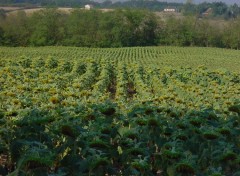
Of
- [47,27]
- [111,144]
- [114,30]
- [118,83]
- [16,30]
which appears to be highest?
[111,144]

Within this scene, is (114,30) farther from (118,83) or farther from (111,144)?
(111,144)

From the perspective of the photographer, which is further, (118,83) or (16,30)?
Result: (16,30)

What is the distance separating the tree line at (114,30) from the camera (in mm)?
67500

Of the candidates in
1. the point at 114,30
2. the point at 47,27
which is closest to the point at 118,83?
the point at 47,27

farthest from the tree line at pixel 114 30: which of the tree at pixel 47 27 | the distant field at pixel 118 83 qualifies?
the distant field at pixel 118 83

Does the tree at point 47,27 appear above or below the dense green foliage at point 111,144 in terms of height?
below

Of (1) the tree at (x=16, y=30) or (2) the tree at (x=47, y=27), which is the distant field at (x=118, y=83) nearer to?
(1) the tree at (x=16, y=30)

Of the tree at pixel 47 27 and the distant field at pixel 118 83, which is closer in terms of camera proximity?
the distant field at pixel 118 83

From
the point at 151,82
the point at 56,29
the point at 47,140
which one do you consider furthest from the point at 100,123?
the point at 56,29

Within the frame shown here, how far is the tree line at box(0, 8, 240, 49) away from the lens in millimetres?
67500

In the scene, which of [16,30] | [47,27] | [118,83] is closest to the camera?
[118,83]

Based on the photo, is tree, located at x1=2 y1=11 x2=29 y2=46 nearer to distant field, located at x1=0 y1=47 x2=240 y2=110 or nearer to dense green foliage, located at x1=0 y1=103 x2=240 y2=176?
distant field, located at x1=0 y1=47 x2=240 y2=110

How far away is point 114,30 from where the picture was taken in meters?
69.4

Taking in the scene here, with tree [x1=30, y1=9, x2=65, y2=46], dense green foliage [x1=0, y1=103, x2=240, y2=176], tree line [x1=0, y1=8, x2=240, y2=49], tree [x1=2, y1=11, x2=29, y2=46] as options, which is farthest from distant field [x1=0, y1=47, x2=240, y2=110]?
tree line [x1=0, y1=8, x2=240, y2=49]
